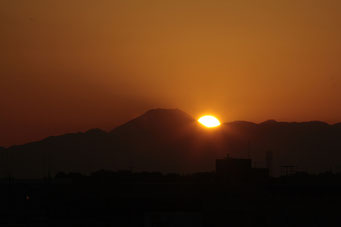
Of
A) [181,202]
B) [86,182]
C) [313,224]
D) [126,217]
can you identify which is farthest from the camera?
[86,182]

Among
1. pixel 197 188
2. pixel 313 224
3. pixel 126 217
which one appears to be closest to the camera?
pixel 313 224

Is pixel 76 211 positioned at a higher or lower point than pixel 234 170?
lower

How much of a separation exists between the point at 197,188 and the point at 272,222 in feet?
72.3

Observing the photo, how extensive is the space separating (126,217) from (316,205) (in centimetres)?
1794

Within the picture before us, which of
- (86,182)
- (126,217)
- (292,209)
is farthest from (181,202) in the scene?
(86,182)

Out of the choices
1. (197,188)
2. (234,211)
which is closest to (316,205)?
(234,211)

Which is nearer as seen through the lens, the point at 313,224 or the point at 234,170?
the point at 313,224

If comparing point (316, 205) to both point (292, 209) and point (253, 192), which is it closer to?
point (292, 209)

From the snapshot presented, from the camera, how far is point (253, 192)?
239 ft

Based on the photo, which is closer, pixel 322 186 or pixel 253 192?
pixel 253 192

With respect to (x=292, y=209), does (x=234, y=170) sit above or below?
above

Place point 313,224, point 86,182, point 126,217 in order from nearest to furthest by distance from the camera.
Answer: point 313,224, point 126,217, point 86,182

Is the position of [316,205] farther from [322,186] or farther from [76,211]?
[76,211]

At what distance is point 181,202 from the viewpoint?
240 ft
